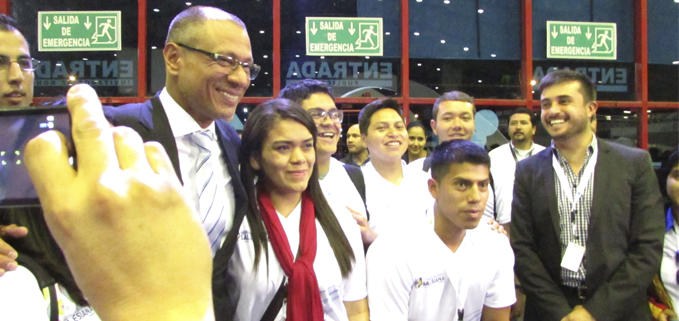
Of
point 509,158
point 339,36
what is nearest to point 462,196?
point 509,158

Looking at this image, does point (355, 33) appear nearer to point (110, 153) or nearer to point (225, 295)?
point (225, 295)

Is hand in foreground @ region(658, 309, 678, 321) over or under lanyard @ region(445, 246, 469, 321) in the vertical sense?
under

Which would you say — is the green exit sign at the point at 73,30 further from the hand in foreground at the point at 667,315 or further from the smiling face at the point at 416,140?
the hand in foreground at the point at 667,315

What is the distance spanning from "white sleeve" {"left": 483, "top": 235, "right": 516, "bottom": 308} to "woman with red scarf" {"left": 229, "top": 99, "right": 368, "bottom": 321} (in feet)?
2.56

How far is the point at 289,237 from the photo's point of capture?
214 centimetres

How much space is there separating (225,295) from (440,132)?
7.79 ft

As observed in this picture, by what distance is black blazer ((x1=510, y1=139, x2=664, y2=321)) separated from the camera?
2.70 m

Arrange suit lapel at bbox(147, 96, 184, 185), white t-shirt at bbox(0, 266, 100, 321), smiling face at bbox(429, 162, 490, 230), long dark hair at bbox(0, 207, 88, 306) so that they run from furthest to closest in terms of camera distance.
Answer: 1. smiling face at bbox(429, 162, 490, 230)
2. suit lapel at bbox(147, 96, 184, 185)
3. long dark hair at bbox(0, 207, 88, 306)
4. white t-shirt at bbox(0, 266, 100, 321)

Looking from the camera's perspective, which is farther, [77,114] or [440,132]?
[440,132]

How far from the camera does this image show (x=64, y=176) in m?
0.36

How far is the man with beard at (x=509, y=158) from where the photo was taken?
3.50m

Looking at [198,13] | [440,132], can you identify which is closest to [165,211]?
[198,13]

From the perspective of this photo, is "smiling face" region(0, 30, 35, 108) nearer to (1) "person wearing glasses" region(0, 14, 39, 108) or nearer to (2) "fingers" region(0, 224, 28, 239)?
(1) "person wearing glasses" region(0, 14, 39, 108)

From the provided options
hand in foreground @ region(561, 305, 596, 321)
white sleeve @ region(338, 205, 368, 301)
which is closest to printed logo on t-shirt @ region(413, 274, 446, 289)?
white sleeve @ region(338, 205, 368, 301)
